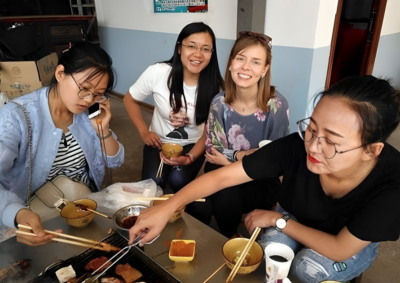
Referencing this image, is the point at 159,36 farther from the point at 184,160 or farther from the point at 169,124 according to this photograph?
the point at 184,160

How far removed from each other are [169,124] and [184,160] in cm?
37

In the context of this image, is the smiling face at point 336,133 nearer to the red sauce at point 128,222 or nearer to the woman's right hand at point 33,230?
the red sauce at point 128,222

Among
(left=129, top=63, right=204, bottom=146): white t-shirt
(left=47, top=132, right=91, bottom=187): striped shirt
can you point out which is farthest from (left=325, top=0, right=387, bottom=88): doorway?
(left=47, top=132, right=91, bottom=187): striped shirt

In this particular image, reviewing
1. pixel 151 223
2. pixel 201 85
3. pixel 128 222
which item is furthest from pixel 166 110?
pixel 151 223

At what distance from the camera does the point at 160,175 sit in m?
2.18

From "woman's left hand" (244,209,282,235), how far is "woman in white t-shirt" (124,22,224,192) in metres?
0.86

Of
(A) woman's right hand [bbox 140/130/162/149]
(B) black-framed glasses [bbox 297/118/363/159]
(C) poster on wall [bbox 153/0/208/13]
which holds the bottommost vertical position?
(A) woman's right hand [bbox 140/130/162/149]

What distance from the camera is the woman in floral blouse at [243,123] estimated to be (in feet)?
5.98

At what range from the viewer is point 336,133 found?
3.25 ft

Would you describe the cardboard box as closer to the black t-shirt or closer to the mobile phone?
the mobile phone

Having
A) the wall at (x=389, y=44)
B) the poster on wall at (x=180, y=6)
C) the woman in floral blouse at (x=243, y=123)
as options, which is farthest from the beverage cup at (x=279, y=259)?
the wall at (x=389, y=44)

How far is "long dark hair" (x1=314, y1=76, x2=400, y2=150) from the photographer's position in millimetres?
973

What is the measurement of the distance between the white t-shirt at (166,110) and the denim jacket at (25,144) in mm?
693

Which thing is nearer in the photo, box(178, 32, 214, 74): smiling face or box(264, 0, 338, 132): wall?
box(178, 32, 214, 74): smiling face
